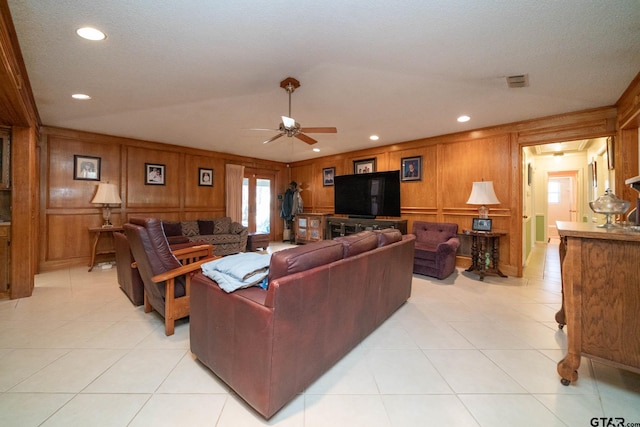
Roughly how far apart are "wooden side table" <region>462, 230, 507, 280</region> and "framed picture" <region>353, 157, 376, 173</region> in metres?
2.52

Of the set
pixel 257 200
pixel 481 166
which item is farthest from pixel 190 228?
pixel 481 166

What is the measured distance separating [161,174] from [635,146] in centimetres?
756

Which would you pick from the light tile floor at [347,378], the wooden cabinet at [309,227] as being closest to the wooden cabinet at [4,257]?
the light tile floor at [347,378]

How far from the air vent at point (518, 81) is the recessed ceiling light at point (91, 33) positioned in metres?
3.52

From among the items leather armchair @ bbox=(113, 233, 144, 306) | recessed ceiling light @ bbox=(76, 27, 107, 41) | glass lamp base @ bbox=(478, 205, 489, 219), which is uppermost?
recessed ceiling light @ bbox=(76, 27, 107, 41)

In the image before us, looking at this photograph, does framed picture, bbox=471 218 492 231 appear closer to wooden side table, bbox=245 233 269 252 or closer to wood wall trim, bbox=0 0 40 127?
wooden side table, bbox=245 233 269 252

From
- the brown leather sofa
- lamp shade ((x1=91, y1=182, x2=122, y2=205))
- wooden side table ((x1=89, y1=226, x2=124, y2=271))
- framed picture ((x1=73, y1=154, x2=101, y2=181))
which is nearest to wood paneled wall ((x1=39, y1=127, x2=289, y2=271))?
framed picture ((x1=73, y1=154, x2=101, y2=181))

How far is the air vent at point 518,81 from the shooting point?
2.52m

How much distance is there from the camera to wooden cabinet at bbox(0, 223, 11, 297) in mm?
3014

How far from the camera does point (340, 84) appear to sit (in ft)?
8.94

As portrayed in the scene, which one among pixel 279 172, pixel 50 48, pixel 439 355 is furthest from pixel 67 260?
pixel 439 355

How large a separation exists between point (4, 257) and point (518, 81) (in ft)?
19.7

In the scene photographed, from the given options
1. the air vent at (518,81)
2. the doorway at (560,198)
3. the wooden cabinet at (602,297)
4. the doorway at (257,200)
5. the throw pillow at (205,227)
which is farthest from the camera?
the doorway at (560,198)

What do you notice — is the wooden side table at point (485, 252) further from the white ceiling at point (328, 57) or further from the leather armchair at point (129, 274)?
the leather armchair at point (129, 274)
